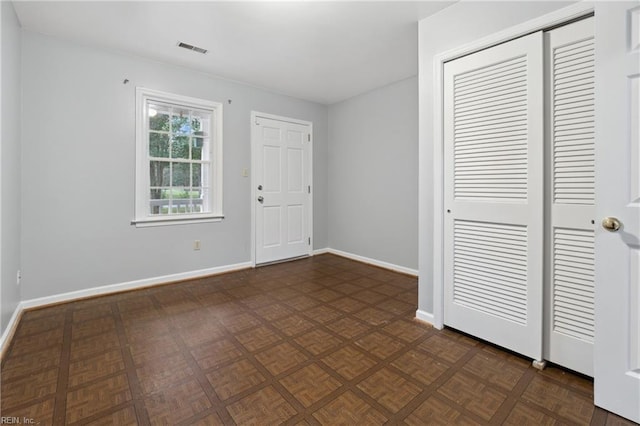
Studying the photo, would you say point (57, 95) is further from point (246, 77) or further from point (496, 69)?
point (496, 69)

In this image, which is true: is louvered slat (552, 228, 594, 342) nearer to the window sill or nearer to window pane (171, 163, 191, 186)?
the window sill

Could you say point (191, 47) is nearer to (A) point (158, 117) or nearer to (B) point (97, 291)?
(A) point (158, 117)

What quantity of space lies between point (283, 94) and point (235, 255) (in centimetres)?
251

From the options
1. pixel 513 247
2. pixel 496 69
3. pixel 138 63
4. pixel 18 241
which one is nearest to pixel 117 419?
pixel 18 241

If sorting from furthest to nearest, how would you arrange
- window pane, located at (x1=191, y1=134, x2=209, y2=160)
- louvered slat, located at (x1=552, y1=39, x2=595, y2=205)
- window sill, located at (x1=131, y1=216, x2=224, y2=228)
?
window pane, located at (x1=191, y1=134, x2=209, y2=160), window sill, located at (x1=131, y1=216, x2=224, y2=228), louvered slat, located at (x1=552, y1=39, x2=595, y2=205)

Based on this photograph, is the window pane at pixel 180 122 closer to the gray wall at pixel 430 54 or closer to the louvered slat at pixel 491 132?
the gray wall at pixel 430 54

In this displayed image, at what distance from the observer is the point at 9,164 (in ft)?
7.43

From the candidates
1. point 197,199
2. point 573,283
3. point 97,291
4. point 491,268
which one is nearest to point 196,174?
point 197,199

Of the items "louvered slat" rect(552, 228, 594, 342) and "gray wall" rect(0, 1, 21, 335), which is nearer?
"louvered slat" rect(552, 228, 594, 342)

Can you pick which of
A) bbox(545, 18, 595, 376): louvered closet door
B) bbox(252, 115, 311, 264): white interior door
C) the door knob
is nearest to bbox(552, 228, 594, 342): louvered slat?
bbox(545, 18, 595, 376): louvered closet door

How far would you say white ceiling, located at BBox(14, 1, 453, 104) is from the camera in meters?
2.36

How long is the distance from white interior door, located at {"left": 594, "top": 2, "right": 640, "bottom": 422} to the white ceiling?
1273mm

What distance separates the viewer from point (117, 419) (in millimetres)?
1398

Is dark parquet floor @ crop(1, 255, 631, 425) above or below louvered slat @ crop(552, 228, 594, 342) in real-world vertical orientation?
below
